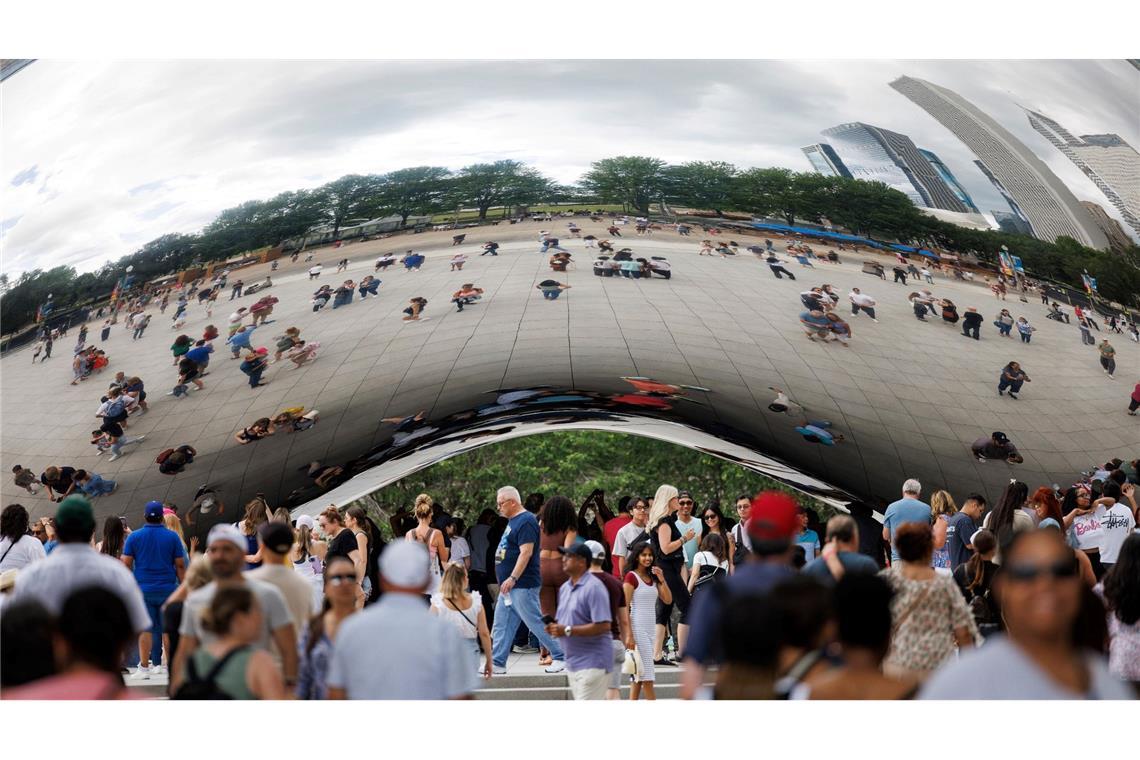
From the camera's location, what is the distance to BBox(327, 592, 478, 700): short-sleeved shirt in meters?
4.85

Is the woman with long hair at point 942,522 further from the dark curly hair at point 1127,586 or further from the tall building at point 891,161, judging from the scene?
the dark curly hair at point 1127,586

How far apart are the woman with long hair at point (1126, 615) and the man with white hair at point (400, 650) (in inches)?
140

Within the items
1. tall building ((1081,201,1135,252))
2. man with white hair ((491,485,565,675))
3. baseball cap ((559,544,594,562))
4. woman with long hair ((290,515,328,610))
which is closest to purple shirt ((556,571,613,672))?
baseball cap ((559,544,594,562))

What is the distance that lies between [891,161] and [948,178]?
53 centimetres

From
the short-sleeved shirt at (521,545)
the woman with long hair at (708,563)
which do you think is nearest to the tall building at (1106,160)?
the woman with long hair at (708,563)

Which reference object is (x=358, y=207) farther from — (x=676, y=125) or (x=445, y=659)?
(x=445, y=659)

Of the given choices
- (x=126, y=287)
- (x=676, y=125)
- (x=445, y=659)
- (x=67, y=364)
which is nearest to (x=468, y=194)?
(x=676, y=125)

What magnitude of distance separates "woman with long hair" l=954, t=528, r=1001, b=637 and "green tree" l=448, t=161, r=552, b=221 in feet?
15.3

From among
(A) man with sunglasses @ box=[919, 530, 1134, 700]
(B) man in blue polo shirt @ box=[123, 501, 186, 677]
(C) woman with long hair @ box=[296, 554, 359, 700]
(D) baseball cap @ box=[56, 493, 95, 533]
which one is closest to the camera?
(A) man with sunglasses @ box=[919, 530, 1134, 700]

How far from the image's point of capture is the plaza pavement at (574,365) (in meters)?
10.3

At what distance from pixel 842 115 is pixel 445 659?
21.8ft

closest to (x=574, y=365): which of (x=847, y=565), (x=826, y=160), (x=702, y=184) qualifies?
(x=702, y=184)

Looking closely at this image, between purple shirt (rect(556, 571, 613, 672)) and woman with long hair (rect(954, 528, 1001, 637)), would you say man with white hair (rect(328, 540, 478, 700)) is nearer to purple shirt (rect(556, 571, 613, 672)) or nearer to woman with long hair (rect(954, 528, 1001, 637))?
purple shirt (rect(556, 571, 613, 672))

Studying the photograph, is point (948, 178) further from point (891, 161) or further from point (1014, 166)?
point (1014, 166)
